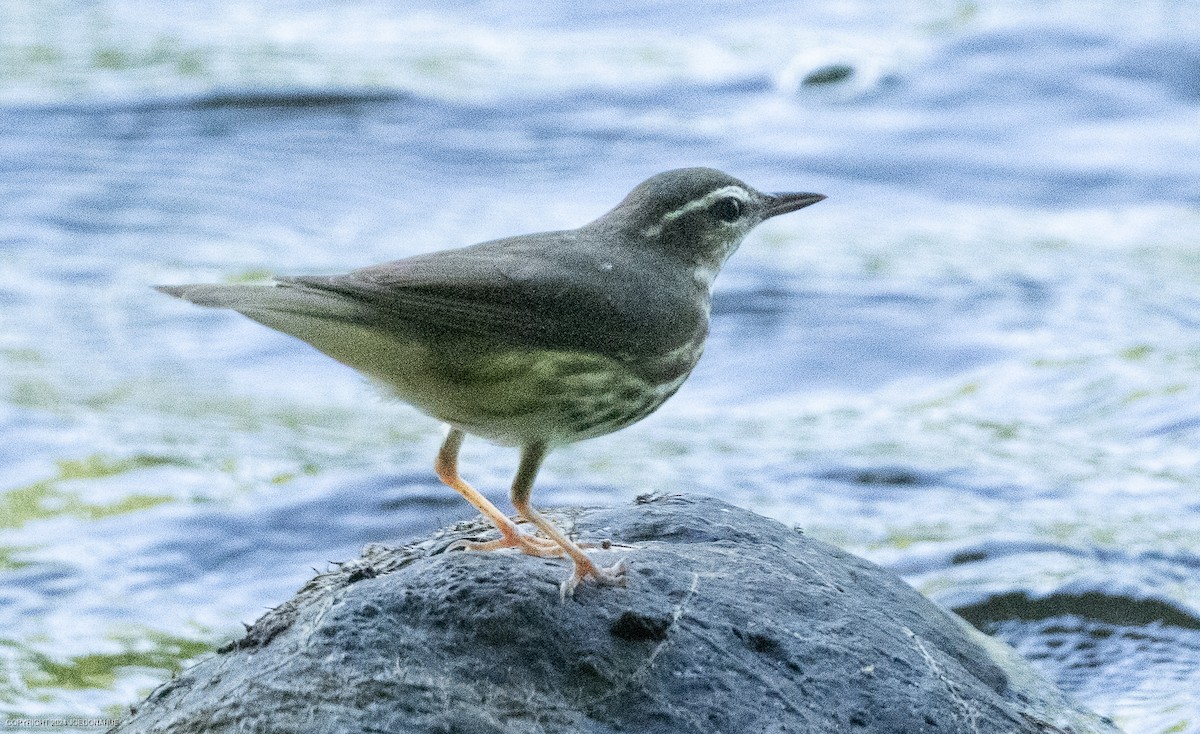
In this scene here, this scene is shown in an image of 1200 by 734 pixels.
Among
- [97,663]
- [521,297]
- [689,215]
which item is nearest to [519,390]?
[521,297]

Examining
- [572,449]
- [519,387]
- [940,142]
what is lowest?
[572,449]

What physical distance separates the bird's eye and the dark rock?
1.46 m

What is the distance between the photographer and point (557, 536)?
575cm

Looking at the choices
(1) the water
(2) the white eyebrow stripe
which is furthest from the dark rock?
(2) the white eyebrow stripe

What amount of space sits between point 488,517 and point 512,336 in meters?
0.95

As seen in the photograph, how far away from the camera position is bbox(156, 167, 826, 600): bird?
5.78 m

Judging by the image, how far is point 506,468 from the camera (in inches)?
486

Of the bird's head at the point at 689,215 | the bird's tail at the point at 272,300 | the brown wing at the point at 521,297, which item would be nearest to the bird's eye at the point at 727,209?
the bird's head at the point at 689,215

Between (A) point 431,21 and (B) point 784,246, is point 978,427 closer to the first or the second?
(B) point 784,246

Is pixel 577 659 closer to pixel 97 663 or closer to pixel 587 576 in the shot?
pixel 587 576

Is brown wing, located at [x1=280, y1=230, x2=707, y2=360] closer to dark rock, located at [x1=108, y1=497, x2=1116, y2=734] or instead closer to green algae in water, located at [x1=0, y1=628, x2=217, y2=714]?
dark rock, located at [x1=108, y1=497, x2=1116, y2=734]

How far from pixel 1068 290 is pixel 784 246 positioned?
116 inches

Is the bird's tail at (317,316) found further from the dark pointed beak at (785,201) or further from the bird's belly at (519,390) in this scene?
the dark pointed beak at (785,201)

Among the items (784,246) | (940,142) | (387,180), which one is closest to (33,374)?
(387,180)
